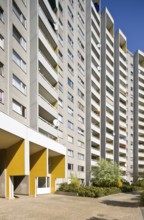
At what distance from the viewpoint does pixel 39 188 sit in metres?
35.2

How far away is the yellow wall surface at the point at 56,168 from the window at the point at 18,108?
11.2 meters

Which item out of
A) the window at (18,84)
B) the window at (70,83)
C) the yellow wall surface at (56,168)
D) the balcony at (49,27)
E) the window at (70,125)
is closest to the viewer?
the window at (18,84)

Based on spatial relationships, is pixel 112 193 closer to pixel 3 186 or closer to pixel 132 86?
pixel 3 186

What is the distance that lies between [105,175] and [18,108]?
24862mm

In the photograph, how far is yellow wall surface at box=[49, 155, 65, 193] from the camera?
3712 centimetres

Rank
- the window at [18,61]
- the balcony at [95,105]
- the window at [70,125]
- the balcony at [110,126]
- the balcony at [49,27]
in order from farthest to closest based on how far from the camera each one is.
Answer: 1. the balcony at [110,126]
2. the balcony at [95,105]
3. the window at [70,125]
4. the balcony at [49,27]
5. the window at [18,61]

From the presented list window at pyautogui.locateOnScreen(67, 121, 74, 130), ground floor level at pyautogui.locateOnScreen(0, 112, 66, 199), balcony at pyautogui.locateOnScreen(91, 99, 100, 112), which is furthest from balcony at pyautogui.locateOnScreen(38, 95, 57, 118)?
balcony at pyautogui.locateOnScreen(91, 99, 100, 112)

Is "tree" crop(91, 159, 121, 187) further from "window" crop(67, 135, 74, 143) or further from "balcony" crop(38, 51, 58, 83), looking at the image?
"balcony" crop(38, 51, 58, 83)

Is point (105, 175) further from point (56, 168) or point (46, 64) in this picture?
point (46, 64)

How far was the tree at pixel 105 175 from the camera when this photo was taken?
155 feet

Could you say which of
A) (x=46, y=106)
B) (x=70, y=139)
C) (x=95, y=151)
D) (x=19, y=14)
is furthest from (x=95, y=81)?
(x=19, y=14)

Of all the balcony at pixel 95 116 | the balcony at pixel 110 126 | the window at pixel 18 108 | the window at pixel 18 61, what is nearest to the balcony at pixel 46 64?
the window at pixel 18 61

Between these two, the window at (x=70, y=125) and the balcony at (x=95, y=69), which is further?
the balcony at (x=95, y=69)

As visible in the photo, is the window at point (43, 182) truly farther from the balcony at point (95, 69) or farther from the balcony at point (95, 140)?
the balcony at point (95, 69)
